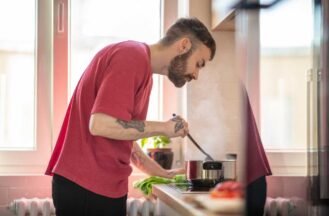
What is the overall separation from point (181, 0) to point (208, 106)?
0.56 metres

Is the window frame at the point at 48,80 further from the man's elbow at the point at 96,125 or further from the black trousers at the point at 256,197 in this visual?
the black trousers at the point at 256,197

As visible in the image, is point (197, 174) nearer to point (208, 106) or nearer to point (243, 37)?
point (208, 106)

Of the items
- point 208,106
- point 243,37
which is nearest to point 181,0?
point 208,106

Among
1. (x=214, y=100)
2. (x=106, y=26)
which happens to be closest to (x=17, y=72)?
(x=106, y=26)

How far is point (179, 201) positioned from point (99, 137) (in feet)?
1.04

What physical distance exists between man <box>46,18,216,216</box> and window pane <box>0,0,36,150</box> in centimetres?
89

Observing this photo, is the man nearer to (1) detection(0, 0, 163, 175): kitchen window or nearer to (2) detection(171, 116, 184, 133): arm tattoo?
(2) detection(171, 116, 184, 133): arm tattoo

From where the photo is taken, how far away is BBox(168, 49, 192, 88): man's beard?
6.14 feet

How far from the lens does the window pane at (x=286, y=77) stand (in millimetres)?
1216

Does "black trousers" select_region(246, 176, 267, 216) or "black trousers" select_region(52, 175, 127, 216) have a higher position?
"black trousers" select_region(246, 176, 267, 216)

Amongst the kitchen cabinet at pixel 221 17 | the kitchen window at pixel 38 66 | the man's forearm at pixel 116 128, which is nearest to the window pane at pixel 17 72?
the kitchen window at pixel 38 66

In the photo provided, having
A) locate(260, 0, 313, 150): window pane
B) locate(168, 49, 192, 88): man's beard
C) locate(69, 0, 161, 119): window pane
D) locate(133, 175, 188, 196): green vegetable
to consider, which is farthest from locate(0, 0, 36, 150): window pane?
locate(260, 0, 313, 150): window pane

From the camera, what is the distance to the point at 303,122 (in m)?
1.23

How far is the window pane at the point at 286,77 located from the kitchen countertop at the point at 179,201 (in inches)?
9.1
